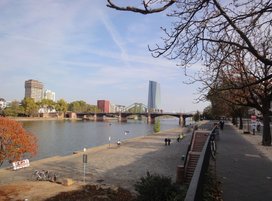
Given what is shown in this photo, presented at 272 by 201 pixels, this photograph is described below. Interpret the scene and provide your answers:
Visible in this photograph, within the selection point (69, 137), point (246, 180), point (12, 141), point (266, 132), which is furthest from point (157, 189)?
point (69, 137)

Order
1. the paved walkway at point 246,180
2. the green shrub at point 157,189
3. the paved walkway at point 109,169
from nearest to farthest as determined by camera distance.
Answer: the paved walkway at point 246,180, the green shrub at point 157,189, the paved walkway at point 109,169

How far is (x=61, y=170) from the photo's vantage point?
85.0 feet

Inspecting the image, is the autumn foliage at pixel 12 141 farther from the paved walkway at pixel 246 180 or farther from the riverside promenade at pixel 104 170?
the paved walkway at pixel 246 180

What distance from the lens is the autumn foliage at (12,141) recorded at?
21875mm

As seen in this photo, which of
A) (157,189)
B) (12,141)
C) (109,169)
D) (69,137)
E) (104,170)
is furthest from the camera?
(69,137)

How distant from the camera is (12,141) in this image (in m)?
22.3

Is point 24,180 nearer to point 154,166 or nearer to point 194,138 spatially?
point 154,166

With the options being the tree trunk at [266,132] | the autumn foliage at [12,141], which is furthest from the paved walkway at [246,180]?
the autumn foliage at [12,141]

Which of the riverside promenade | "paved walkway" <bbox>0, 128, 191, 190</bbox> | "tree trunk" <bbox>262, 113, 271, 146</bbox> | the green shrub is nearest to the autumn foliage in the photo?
the riverside promenade

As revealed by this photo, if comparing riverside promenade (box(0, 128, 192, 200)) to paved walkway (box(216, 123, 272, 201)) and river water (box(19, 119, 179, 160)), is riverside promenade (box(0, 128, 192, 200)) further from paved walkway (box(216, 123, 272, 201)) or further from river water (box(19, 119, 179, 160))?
river water (box(19, 119, 179, 160))

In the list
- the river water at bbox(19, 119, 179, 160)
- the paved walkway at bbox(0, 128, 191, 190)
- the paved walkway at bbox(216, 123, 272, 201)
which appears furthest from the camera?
the river water at bbox(19, 119, 179, 160)

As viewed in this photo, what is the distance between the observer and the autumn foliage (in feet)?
71.8

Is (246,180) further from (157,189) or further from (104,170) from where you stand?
(104,170)

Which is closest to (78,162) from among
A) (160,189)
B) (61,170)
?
(61,170)
